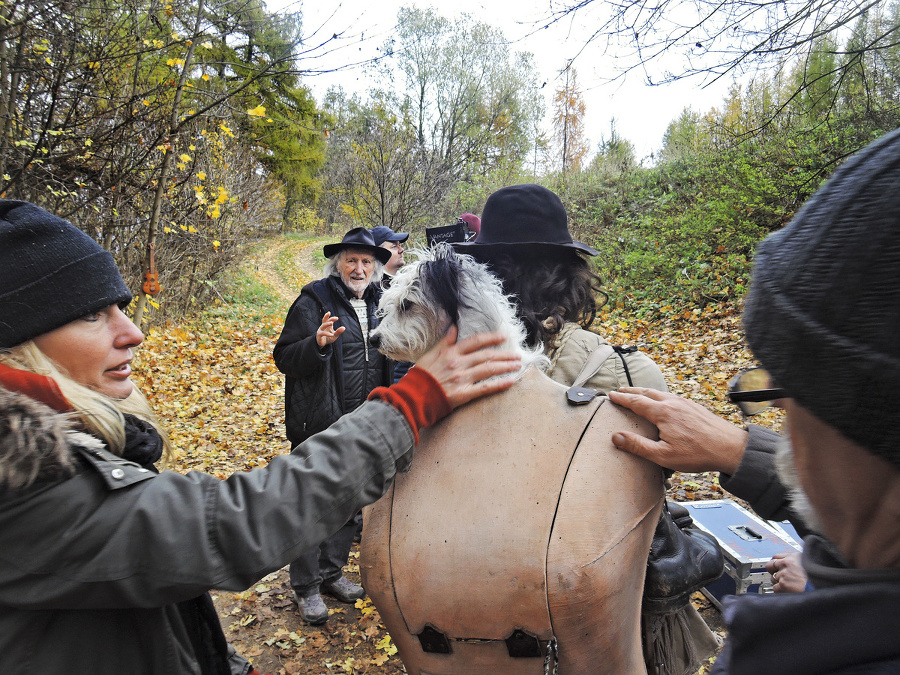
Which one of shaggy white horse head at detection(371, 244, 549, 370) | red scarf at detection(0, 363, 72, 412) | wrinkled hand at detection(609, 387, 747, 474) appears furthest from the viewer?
shaggy white horse head at detection(371, 244, 549, 370)

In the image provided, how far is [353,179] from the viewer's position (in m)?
12.2

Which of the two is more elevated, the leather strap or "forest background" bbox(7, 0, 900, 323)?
"forest background" bbox(7, 0, 900, 323)

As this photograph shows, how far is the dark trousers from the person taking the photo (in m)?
3.32

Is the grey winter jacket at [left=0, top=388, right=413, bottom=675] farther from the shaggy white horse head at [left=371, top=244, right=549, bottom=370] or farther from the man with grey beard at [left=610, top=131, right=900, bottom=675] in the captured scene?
the man with grey beard at [left=610, top=131, right=900, bottom=675]

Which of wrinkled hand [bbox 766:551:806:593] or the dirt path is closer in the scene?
wrinkled hand [bbox 766:551:806:593]

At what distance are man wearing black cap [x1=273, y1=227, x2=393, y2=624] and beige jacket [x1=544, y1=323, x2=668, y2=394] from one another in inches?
72.1

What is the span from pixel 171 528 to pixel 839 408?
108 cm

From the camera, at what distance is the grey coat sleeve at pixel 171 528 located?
91cm

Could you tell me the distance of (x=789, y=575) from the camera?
4.62 ft

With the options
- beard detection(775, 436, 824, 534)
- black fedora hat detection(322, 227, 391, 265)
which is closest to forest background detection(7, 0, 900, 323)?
black fedora hat detection(322, 227, 391, 265)

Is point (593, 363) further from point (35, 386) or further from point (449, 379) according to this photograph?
point (35, 386)

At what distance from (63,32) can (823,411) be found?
24.0 ft

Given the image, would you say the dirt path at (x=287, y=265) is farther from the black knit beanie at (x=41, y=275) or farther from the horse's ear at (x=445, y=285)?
the horse's ear at (x=445, y=285)

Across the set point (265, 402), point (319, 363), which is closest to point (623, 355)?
point (319, 363)
